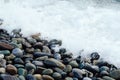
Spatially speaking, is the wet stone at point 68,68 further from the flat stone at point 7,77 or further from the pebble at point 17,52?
the flat stone at point 7,77

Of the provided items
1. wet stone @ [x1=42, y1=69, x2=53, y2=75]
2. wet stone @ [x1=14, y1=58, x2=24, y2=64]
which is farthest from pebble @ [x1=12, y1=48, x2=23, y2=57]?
wet stone @ [x1=42, y1=69, x2=53, y2=75]

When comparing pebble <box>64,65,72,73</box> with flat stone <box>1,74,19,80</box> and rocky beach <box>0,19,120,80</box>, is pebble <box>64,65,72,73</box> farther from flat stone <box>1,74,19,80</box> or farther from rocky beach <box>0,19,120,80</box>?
flat stone <box>1,74,19,80</box>

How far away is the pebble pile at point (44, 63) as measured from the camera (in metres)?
3.83

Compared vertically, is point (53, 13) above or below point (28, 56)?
above

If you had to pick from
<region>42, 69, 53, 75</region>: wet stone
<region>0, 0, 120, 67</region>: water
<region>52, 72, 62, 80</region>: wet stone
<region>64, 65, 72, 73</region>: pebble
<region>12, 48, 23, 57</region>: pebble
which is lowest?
<region>52, 72, 62, 80</region>: wet stone

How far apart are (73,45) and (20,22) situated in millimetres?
910

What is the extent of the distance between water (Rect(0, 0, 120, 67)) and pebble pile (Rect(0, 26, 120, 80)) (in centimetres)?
20

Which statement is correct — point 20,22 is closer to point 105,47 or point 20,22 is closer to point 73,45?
point 73,45

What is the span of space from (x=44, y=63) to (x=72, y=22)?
154 centimetres

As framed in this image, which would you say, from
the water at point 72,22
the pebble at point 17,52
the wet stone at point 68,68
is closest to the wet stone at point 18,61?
the pebble at point 17,52

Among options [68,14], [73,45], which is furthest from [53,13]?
→ [73,45]

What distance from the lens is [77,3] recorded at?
6.50 meters

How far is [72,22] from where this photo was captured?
5469 millimetres

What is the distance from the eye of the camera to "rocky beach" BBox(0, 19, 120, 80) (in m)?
3.83
